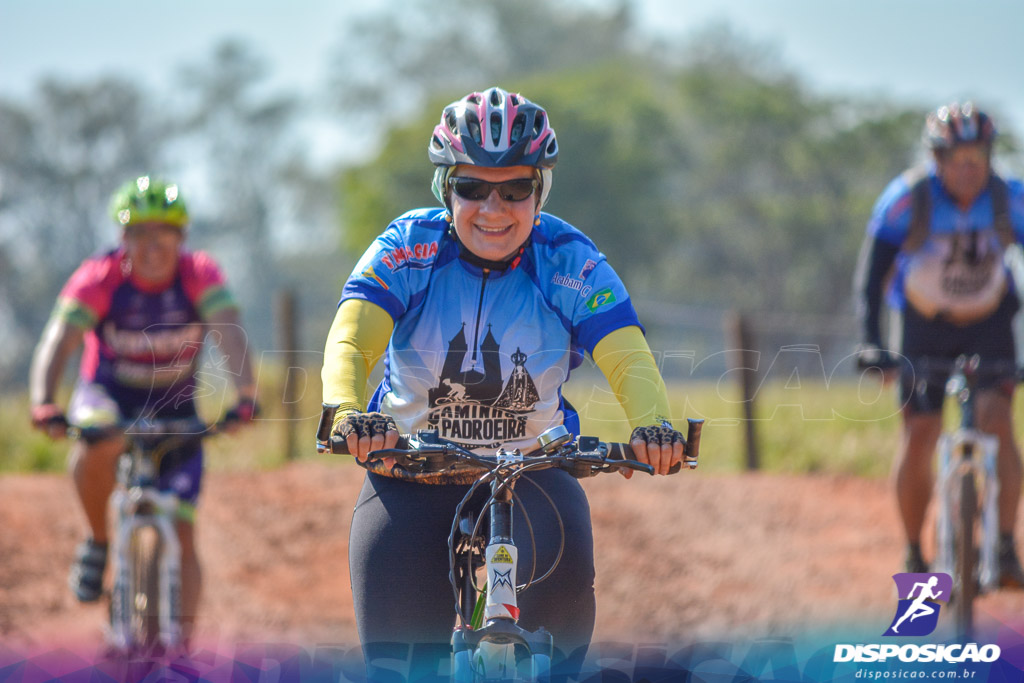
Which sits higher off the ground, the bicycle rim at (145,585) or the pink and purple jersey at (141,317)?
the pink and purple jersey at (141,317)

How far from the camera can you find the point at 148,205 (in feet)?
20.1

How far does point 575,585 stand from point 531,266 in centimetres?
99

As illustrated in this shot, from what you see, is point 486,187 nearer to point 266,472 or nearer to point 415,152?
point 266,472

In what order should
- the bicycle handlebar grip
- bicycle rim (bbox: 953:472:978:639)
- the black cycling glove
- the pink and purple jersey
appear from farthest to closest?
the pink and purple jersey
bicycle rim (bbox: 953:472:978:639)
the bicycle handlebar grip
the black cycling glove

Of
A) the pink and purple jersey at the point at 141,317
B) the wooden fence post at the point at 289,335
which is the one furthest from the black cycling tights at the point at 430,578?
the wooden fence post at the point at 289,335

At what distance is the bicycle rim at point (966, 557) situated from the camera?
238 inches

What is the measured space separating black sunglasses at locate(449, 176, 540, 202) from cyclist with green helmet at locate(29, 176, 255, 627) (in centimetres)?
284

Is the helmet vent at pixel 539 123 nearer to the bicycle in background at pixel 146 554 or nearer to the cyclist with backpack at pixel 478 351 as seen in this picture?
the cyclist with backpack at pixel 478 351

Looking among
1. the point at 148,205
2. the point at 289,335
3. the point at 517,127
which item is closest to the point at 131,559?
the point at 148,205

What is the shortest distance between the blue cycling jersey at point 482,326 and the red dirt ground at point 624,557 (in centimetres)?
420

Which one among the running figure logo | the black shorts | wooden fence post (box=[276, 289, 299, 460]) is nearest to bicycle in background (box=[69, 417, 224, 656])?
the running figure logo

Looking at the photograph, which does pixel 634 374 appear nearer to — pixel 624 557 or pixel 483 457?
pixel 483 457

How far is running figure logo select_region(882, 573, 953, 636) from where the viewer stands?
577cm

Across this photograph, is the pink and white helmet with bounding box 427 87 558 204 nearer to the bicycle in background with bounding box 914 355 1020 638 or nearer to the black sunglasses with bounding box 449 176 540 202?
the black sunglasses with bounding box 449 176 540 202
